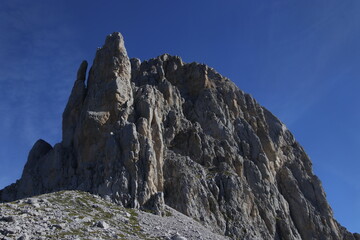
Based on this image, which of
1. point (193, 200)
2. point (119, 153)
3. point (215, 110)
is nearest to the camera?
point (119, 153)

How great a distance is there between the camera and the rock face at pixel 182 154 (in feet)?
268

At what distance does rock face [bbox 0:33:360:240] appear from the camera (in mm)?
81812

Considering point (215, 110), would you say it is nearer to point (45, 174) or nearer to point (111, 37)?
point (111, 37)

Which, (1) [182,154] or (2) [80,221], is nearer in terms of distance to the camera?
(2) [80,221]

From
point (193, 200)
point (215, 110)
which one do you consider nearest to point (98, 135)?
point (193, 200)

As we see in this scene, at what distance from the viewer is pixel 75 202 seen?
6041 cm

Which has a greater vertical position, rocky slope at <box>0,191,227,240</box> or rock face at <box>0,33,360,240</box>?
rock face at <box>0,33,360,240</box>

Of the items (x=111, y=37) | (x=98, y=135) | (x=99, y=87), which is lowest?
(x=98, y=135)

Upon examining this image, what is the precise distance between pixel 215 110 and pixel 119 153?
50152mm

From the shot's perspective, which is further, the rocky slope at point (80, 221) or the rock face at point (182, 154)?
the rock face at point (182, 154)

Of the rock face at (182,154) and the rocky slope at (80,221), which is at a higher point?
the rock face at (182,154)

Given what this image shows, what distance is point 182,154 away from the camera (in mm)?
104500

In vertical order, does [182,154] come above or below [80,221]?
above

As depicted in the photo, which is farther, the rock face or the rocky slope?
the rock face
